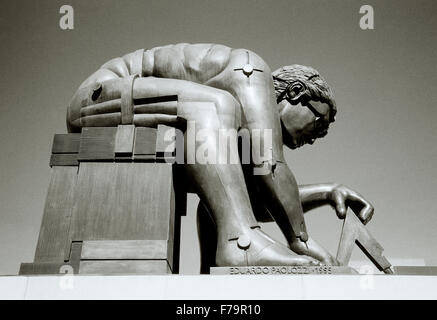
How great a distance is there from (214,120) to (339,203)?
4.09 ft

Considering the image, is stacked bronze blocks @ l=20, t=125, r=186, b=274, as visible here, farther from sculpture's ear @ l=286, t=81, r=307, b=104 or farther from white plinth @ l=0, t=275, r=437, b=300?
sculpture's ear @ l=286, t=81, r=307, b=104

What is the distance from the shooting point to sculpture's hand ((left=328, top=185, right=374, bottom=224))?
353 centimetres

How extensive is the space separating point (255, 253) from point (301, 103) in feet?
4.31

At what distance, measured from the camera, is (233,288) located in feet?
7.04

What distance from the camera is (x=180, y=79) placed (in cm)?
328

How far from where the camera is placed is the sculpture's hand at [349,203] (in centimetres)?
353

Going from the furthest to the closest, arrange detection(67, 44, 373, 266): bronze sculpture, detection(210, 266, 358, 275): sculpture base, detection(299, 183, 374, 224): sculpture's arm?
detection(299, 183, 374, 224): sculpture's arm → detection(67, 44, 373, 266): bronze sculpture → detection(210, 266, 358, 275): sculpture base

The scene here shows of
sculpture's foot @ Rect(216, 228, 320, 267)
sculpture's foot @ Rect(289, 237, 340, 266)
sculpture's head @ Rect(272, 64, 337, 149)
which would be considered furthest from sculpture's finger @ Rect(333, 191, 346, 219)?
sculpture's foot @ Rect(216, 228, 320, 267)

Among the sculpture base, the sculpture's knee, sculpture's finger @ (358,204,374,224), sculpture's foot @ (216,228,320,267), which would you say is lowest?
the sculpture base

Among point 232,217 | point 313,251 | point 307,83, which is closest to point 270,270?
point 232,217
